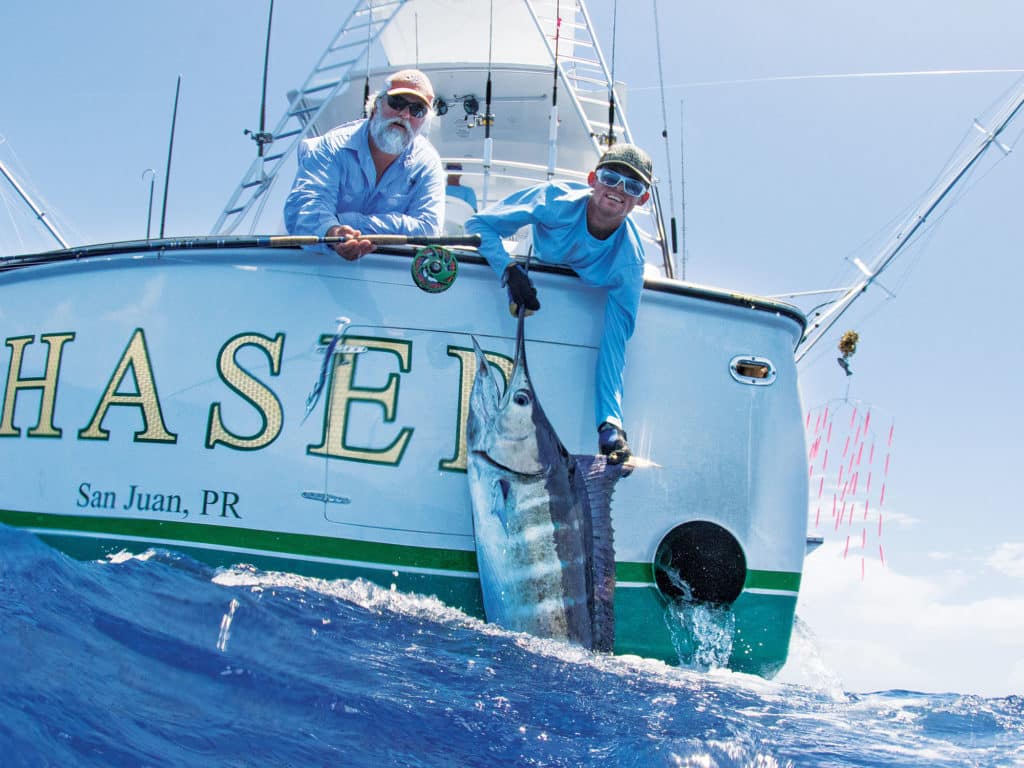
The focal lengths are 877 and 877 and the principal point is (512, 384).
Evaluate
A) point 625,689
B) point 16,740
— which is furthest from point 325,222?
point 16,740

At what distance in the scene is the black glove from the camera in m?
3.29

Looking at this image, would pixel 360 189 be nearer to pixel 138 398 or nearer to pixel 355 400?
pixel 355 400

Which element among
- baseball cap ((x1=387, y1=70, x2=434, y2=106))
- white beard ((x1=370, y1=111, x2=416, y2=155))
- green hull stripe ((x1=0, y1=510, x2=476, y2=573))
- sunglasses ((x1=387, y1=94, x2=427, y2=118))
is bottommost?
green hull stripe ((x1=0, y1=510, x2=476, y2=573))

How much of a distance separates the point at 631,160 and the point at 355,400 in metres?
1.38

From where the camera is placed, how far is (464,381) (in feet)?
11.0

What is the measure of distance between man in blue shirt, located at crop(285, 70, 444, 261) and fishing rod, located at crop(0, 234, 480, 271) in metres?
0.19

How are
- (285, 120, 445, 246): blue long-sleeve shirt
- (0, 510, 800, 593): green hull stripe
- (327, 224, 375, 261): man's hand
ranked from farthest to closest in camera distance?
(285, 120, 445, 246): blue long-sleeve shirt < (327, 224, 375, 261): man's hand < (0, 510, 800, 593): green hull stripe

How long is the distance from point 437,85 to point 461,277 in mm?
4394

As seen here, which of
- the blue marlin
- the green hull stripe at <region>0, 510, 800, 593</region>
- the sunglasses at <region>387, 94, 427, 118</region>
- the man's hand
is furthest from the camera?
the sunglasses at <region>387, 94, 427, 118</region>

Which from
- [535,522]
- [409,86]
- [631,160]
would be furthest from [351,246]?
[535,522]

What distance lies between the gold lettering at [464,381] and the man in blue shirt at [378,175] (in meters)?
0.71

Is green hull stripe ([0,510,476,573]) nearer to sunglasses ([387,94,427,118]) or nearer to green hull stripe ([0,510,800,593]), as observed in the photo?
green hull stripe ([0,510,800,593])

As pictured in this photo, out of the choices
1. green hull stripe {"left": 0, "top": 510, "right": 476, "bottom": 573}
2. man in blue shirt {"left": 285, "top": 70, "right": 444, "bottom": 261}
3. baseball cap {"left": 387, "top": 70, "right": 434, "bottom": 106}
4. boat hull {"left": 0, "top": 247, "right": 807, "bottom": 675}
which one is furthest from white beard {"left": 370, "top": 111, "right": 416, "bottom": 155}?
green hull stripe {"left": 0, "top": 510, "right": 476, "bottom": 573}

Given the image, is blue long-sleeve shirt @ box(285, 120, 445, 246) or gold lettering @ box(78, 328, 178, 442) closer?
gold lettering @ box(78, 328, 178, 442)
